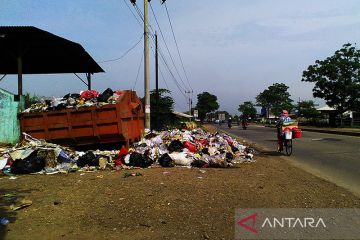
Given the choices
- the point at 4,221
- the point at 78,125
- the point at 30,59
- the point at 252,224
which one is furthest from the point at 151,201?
the point at 30,59

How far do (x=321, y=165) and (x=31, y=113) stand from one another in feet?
29.2

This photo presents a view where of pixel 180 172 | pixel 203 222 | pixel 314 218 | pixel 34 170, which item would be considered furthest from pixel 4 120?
pixel 314 218

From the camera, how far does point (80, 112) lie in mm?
12164

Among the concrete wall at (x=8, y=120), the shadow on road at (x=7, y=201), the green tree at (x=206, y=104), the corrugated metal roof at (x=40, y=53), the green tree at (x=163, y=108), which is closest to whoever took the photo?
the shadow on road at (x=7, y=201)

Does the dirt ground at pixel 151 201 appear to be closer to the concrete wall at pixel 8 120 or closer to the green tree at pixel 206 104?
the concrete wall at pixel 8 120

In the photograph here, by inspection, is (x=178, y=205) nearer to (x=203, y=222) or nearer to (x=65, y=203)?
(x=203, y=222)

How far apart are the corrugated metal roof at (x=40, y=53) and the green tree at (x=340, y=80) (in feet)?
107

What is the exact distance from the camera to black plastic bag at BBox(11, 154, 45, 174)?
948cm

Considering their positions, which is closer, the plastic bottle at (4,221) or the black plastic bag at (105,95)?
the plastic bottle at (4,221)

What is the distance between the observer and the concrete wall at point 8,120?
12422 mm

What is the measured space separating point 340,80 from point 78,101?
125 ft

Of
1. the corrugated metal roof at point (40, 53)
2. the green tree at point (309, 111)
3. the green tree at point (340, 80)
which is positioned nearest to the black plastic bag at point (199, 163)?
the corrugated metal roof at point (40, 53)

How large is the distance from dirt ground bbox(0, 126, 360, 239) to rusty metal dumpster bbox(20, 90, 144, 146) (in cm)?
294

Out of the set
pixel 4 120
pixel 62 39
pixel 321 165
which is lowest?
pixel 321 165
